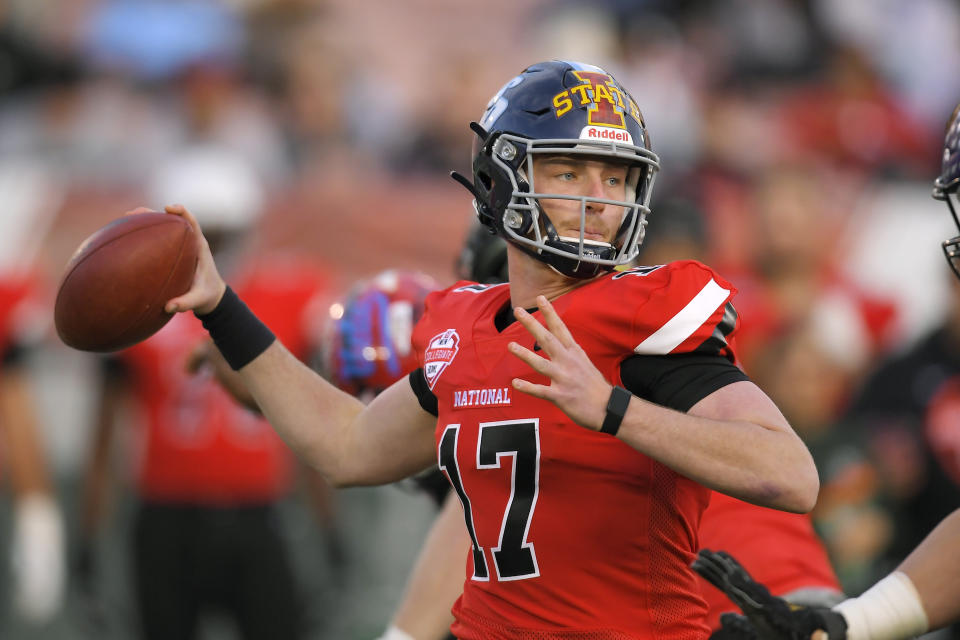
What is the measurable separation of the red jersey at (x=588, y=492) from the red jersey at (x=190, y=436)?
3585mm

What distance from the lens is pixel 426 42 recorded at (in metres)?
11.0

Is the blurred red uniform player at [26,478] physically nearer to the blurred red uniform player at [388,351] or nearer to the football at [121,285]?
the blurred red uniform player at [388,351]

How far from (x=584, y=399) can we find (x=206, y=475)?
409 cm

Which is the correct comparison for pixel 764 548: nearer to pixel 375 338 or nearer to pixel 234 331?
pixel 375 338

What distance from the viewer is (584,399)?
2.38 metres

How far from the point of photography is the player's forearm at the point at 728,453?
2.37 m

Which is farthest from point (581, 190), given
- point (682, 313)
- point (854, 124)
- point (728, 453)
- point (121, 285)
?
point (854, 124)

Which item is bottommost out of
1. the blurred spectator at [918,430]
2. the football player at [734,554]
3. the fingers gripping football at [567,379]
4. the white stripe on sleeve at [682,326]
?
the blurred spectator at [918,430]

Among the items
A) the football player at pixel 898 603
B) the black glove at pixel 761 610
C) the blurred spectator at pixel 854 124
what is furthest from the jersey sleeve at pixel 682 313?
the blurred spectator at pixel 854 124

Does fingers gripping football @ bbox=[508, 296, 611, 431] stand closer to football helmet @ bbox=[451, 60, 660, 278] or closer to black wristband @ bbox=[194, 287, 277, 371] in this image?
football helmet @ bbox=[451, 60, 660, 278]

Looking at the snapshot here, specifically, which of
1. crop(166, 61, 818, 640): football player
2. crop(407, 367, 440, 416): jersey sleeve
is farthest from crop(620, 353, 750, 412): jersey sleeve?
crop(407, 367, 440, 416): jersey sleeve

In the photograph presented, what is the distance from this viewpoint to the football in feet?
9.84

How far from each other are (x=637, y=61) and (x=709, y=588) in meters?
6.78

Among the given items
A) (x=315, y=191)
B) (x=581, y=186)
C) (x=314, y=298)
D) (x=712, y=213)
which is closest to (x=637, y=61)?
(x=712, y=213)
